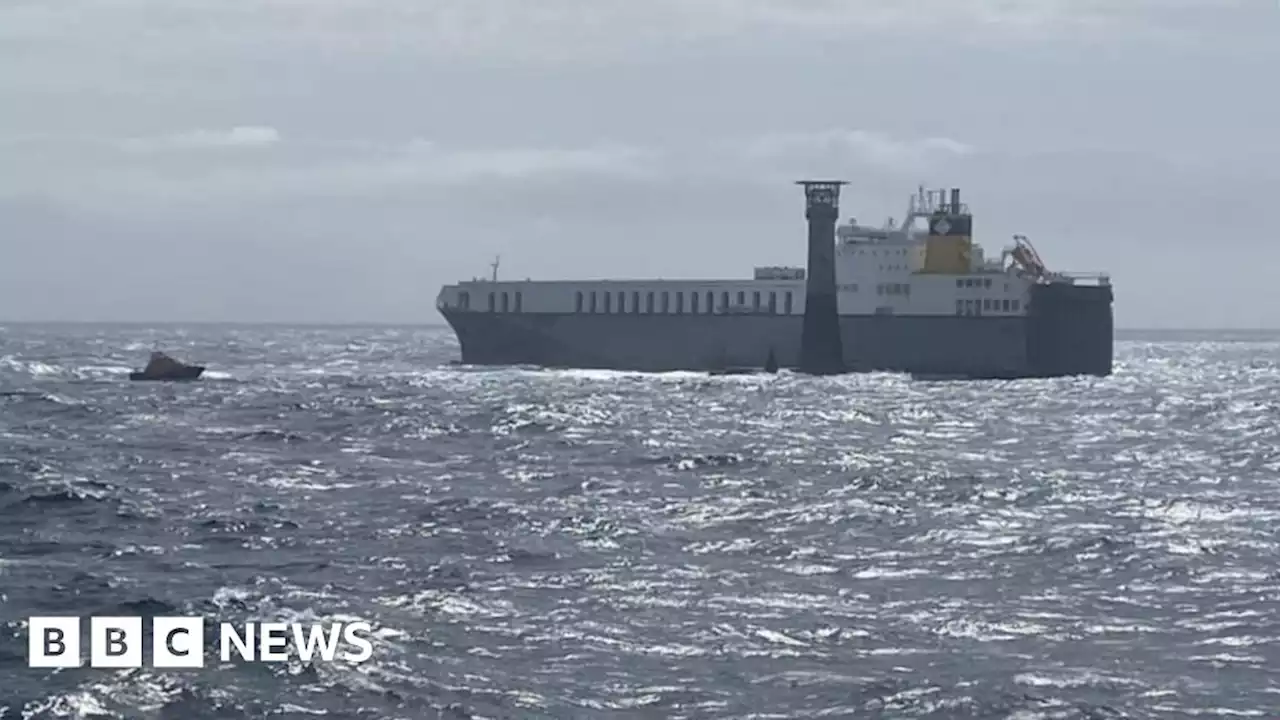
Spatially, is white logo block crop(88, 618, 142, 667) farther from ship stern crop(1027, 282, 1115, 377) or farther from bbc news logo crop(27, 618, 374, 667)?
ship stern crop(1027, 282, 1115, 377)

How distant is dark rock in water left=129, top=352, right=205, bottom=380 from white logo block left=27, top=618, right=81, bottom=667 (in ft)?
269

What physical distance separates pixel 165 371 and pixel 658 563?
77864 millimetres

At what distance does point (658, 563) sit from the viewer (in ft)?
121

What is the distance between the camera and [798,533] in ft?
136

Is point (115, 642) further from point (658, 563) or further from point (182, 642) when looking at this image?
point (658, 563)

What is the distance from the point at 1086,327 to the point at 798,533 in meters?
81.9

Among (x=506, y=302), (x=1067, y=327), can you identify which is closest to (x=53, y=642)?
(x=1067, y=327)

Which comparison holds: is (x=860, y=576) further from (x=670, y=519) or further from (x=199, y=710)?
(x=199, y=710)

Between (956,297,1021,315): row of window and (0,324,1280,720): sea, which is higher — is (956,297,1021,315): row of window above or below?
above

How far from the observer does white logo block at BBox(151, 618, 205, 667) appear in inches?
1054

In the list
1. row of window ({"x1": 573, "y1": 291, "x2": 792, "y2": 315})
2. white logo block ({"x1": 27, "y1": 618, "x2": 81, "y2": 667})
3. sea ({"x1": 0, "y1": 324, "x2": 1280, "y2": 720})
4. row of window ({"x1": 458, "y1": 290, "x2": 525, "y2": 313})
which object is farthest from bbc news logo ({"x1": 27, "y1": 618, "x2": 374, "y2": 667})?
row of window ({"x1": 458, "y1": 290, "x2": 525, "y2": 313})

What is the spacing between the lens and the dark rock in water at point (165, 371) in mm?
109125

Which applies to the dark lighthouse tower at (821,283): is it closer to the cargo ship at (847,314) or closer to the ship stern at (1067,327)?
the cargo ship at (847,314)

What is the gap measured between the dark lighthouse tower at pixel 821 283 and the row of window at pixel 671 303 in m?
6.33
